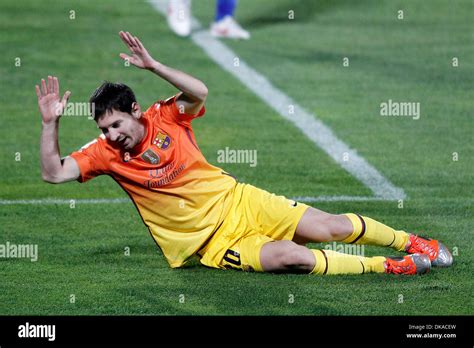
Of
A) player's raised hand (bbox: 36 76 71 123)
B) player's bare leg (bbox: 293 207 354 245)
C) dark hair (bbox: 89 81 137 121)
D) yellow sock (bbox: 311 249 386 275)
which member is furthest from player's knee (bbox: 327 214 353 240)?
player's raised hand (bbox: 36 76 71 123)

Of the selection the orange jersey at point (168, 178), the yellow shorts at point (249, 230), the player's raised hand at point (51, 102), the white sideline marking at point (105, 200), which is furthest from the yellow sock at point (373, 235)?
the player's raised hand at point (51, 102)

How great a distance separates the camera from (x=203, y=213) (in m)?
Result: 7.46

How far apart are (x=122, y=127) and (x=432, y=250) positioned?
6.74ft

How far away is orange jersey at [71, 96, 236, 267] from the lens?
740 cm

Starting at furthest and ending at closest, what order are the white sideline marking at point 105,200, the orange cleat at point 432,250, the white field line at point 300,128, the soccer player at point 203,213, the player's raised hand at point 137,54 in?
the white field line at point 300,128
the white sideline marking at point 105,200
the orange cleat at point 432,250
the soccer player at point 203,213
the player's raised hand at point 137,54

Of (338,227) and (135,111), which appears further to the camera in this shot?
(338,227)

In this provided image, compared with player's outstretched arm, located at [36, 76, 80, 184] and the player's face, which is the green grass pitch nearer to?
player's outstretched arm, located at [36, 76, 80, 184]

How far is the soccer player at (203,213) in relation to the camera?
737 cm

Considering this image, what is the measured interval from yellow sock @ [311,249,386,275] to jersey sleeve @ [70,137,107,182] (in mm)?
1371

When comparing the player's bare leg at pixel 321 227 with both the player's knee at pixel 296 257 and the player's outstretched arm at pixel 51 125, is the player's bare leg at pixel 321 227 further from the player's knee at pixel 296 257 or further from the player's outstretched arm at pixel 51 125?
the player's outstretched arm at pixel 51 125

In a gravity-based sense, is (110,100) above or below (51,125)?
above

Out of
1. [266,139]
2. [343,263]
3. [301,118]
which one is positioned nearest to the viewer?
[343,263]

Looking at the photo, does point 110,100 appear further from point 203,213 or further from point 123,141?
point 203,213

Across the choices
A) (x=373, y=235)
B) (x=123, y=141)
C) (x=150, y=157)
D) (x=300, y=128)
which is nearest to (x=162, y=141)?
(x=150, y=157)
